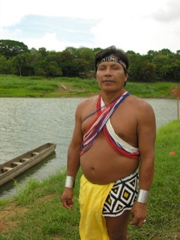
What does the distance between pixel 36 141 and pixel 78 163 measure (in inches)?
511

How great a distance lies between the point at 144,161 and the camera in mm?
2322

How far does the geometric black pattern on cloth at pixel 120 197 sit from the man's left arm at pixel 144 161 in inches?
2.9

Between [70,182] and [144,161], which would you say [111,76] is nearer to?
[144,161]

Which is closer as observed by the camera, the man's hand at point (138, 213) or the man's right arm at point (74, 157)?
the man's hand at point (138, 213)

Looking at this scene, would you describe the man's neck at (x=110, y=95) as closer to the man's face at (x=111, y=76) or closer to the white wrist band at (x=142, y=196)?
the man's face at (x=111, y=76)

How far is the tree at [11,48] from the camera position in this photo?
8908cm

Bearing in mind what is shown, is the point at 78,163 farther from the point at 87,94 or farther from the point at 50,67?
the point at 50,67

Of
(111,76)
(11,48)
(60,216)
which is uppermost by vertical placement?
(11,48)

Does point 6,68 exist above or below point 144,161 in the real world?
above

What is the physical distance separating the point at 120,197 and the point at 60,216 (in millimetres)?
2058

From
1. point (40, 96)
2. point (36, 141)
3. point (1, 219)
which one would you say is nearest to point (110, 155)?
point (1, 219)

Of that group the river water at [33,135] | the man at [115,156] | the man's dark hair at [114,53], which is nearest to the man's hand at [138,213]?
the man at [115,156]

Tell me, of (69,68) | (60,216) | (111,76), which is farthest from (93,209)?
(69,68)

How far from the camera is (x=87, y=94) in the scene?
152ft
